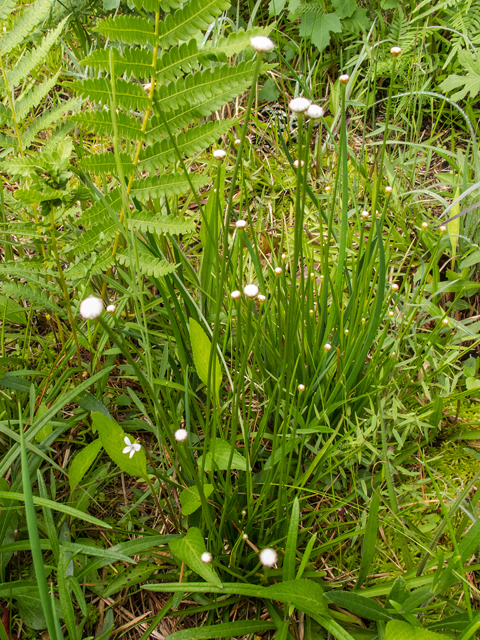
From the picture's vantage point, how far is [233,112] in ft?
6.52

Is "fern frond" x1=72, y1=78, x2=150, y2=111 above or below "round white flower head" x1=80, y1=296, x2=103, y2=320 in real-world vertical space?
above

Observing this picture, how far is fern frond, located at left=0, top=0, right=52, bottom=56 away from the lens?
1082 millimetres

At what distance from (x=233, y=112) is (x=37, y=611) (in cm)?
191

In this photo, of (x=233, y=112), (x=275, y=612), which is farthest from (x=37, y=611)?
(x=233, y=112)

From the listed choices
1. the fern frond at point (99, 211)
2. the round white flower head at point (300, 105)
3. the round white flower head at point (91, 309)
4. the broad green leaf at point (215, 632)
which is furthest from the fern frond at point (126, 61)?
the broad green leaf at point (215, 632)

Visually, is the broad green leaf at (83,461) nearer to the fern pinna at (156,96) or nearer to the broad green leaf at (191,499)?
the broad green leaf at (191,499)

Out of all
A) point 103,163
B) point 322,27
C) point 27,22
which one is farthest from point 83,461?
point 322,27

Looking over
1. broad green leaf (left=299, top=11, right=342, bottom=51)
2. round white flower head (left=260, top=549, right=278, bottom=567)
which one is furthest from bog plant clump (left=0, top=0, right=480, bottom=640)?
broad green leaf (left=299, top=11, right=342, bottom=51)

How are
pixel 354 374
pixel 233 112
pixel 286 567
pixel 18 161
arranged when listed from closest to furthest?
pixel 286 567 < pixel 18 161 < pixel 354 374 < pixel 233 112

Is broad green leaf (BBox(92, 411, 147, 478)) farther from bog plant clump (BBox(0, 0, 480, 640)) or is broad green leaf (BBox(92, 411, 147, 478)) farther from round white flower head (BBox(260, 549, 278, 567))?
round white flower head (BBox(260, 549, 278, 567))

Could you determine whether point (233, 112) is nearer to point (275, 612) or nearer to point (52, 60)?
point (52, 60)

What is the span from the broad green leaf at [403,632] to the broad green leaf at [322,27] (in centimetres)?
195

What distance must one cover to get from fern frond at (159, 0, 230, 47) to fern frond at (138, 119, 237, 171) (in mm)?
181

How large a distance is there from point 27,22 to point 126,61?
412 millimetres
